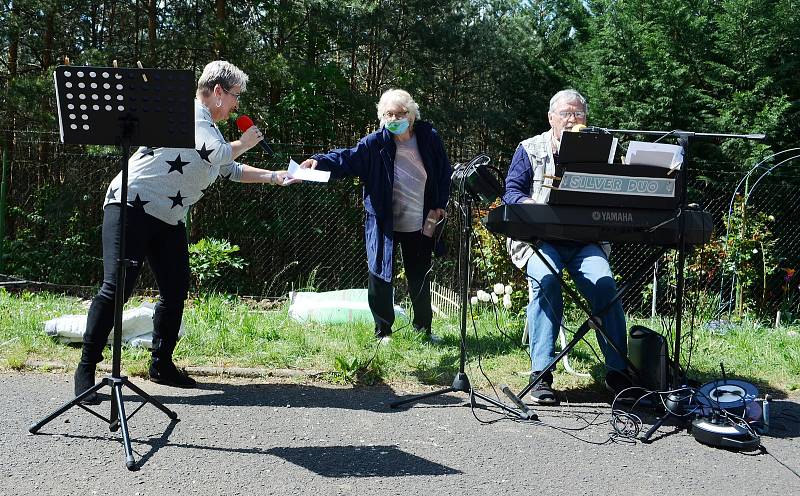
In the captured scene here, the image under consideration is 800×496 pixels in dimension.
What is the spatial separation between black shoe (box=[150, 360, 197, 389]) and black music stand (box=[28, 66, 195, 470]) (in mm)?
865

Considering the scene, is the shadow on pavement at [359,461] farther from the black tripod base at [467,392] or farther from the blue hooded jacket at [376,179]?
the blue hooded jacket at [376,179]

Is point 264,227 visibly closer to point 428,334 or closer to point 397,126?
point 428,334

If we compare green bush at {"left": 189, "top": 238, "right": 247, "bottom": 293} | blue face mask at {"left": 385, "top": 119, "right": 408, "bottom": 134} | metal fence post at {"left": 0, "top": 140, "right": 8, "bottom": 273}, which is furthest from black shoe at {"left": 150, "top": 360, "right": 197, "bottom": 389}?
metal fence post at {"left": 0, "top": 140, "right": 8, "bottom": 273}

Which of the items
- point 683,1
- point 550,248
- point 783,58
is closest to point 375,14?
point 683,1

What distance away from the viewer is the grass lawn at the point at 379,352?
4629 mm

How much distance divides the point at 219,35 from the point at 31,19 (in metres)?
3.06

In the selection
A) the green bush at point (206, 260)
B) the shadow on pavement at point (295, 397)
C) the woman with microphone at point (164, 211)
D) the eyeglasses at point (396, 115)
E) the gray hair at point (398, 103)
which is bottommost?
the shadow on pavement at point (295, 397)

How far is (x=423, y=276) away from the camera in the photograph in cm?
536

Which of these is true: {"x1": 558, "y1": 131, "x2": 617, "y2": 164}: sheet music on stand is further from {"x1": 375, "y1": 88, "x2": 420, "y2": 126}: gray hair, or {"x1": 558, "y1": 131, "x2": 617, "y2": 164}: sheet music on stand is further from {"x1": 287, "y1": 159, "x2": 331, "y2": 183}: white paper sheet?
{"x1": 375, "y1": 88, "x2": 420, "y2": 126}: gray hair

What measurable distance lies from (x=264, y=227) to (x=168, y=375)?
515cm

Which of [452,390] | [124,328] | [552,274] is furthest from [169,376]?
[552,274]

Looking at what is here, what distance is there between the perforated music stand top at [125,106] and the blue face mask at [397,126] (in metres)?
1.91

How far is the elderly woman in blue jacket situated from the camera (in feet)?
16.9

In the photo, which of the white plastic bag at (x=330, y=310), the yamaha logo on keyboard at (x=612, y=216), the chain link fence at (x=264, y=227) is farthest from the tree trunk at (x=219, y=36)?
the yamaha logo on keyboard at (x=612, y=216)
